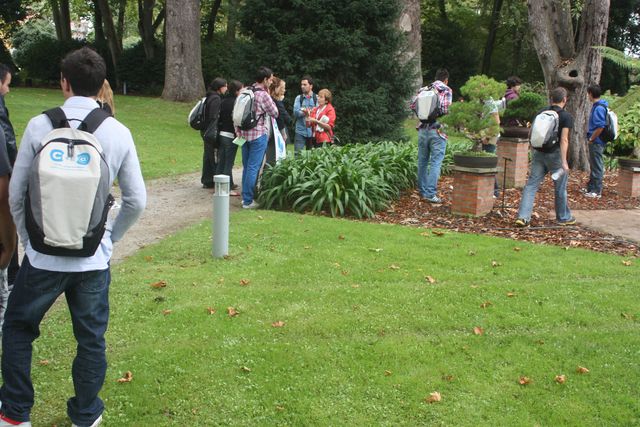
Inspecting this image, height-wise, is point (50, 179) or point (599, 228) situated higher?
point (50, 179)

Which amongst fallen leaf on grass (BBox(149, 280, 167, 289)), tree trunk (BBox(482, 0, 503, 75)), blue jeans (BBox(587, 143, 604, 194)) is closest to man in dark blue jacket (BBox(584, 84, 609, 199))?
blue jeans (BBox(587, 143, 604, 194))

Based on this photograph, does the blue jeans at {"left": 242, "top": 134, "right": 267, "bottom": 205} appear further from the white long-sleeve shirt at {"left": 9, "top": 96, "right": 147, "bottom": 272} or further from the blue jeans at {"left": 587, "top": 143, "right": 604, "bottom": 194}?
the white long-sleeve shirt at {"left": 9, "top": 96, "right": 147, "bottom": 272}

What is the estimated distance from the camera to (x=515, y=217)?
9953 mm

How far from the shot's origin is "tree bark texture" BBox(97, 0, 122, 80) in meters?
32.2

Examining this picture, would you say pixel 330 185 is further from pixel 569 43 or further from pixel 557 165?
pixel 569 43

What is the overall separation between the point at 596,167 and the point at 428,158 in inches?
133

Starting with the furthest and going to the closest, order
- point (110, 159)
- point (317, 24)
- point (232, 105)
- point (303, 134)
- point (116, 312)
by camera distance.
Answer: point (317, 24) < point (303, 134) < point (232, 105) < point (116, 312) < point (110, 159)

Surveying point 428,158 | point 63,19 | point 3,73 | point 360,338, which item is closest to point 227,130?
point 428,158

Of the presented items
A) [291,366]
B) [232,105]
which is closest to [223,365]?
[291,366]

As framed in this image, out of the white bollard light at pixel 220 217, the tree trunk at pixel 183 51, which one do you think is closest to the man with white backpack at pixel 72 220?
the white bollard light at pixel 220 217

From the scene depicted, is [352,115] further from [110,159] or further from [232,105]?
[110,159]

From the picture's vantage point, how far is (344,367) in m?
4.70

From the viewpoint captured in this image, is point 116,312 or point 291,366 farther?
point 116,312

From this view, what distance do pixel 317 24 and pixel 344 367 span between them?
41.8ft
